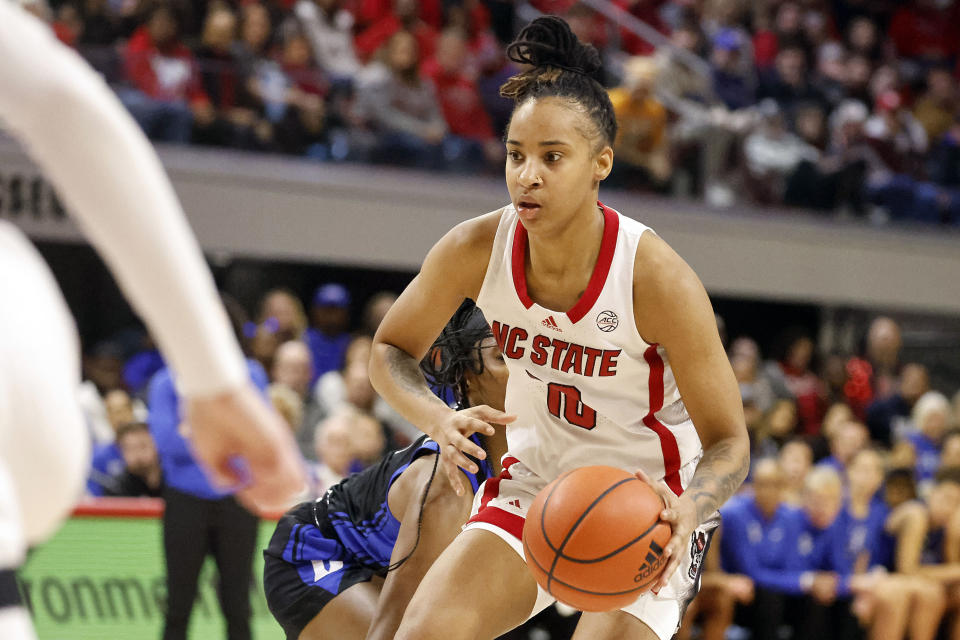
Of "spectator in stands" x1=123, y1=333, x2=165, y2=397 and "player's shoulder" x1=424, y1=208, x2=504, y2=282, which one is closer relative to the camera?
"player's shoulder" x1=424, y1=208, x2=504, y2=282

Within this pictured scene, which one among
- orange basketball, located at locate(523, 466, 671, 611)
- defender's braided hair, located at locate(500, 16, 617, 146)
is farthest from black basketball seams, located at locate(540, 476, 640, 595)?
defender's braided hair, located at locate(500, 16, 617, 146)

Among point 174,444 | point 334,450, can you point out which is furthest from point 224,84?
point 174,444

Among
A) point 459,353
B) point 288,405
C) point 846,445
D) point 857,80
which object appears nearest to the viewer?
point 459,353

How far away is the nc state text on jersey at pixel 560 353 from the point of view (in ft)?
9.65

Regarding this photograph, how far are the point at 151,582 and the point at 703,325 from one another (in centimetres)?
391

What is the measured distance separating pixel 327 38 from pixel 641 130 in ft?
8.23

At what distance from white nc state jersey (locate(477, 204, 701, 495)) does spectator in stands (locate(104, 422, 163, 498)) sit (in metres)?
3.58

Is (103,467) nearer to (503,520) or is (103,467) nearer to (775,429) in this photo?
(503,520)

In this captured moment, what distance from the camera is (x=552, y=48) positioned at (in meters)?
2.96

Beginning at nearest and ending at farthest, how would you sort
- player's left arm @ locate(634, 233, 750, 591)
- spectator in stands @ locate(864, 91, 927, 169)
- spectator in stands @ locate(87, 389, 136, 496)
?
player's left arm @ locate(634, 233, 750, 591)
spectator in stands @ locate(87, 389, 136, 496)
spectator in stands @ locate(864, 91, 927, 169)

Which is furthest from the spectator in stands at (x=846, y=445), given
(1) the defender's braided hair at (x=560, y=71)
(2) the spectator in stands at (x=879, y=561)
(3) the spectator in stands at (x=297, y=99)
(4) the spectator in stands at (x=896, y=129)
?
(1) the defender's braided hair at (x=560, y=71)

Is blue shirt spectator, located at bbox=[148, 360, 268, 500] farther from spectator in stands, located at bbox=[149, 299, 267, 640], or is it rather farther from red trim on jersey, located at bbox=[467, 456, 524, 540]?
red trim on jersey, located at bbox=[467, 456, 524, 540]

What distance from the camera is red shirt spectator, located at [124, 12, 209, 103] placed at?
26.5 ft

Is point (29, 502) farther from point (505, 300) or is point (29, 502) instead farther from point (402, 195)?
point (402, 195)
